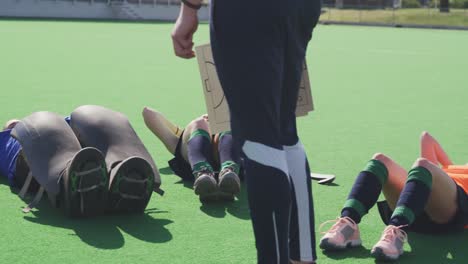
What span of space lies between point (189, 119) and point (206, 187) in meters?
3.29

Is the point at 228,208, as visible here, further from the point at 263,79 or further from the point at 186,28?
the point at 263,79

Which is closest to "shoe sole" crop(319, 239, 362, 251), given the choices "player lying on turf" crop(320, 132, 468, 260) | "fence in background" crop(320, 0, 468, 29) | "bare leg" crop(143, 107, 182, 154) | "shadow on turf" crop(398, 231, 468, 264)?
"player lying on turf" crop(320, 132, 468, 260)

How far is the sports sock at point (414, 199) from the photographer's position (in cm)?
312

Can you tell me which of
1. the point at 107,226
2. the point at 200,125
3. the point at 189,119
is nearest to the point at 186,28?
the point at 107,226

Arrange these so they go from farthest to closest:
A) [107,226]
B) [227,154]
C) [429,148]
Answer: [227,154], [429,148], [107,226]

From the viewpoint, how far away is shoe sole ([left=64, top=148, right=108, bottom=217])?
10.7ft

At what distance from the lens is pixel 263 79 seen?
2.21 metres

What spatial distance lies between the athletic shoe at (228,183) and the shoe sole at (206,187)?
3 centimetres

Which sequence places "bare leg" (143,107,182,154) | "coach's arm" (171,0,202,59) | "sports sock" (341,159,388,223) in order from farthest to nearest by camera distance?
1. "bare leg" (143,107,182,154)
2. "sports sock" (341,159,388,223)
3. "coach's arm" (171,0,202,59)

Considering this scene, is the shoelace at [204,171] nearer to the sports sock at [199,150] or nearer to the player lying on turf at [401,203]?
the sports sock at [199,150]

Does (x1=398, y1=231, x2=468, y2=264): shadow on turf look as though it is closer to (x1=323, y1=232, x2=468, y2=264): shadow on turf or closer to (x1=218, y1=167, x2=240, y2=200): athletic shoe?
(x1=323, y1=232, x2=468, y2=264): shadow on turf

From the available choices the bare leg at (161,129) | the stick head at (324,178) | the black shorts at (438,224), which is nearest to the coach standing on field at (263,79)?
the black shorts at (438,224)

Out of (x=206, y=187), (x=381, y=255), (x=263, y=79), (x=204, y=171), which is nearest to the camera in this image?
(x=263, y=79)

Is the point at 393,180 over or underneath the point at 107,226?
over
